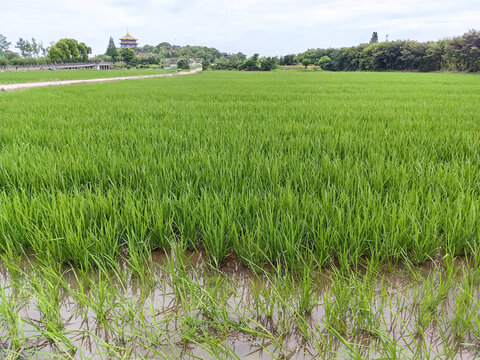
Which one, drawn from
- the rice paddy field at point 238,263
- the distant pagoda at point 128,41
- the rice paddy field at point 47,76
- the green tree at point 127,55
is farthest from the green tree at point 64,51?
the rice paddy field at point 238,263

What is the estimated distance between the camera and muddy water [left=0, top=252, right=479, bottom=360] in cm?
83

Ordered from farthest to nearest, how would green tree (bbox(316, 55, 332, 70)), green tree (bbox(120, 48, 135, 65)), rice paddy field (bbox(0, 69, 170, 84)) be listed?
1. green tree (bbox(120, 48, 135, 65))
2. green tree (bbox(316, 55, 332, 70))
3. rice paddy field (bbox(0, 69, 170, 84))

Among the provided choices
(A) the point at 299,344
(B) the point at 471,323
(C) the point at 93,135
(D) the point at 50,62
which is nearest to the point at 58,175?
(C) the point at 93,135

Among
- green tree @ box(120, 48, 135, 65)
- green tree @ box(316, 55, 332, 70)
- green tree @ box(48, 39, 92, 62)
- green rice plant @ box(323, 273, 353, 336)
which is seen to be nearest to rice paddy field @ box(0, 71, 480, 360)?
green rice plant @ box(323, 273, 353, 336)

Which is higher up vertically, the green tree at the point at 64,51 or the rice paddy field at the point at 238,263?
the green tree at the point at 64,51

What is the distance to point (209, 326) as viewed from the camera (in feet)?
3.05

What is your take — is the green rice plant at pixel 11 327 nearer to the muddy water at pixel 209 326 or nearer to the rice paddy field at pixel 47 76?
the muddy water at pixel 209 326

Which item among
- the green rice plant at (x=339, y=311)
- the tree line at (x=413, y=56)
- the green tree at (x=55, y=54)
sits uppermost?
the green tree at (x=55, y=54)

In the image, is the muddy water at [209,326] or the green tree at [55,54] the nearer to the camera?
the muddy water at [209,326]

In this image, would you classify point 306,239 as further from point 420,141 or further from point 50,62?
point 50,62

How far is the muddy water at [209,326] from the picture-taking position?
0.83 metres

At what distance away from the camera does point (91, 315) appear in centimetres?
98

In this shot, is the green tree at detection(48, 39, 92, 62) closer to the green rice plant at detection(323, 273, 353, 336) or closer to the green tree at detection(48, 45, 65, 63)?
the green tree at detection(48, 45, 65, 63)

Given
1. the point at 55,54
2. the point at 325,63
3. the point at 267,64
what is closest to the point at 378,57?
the point at 325,63
